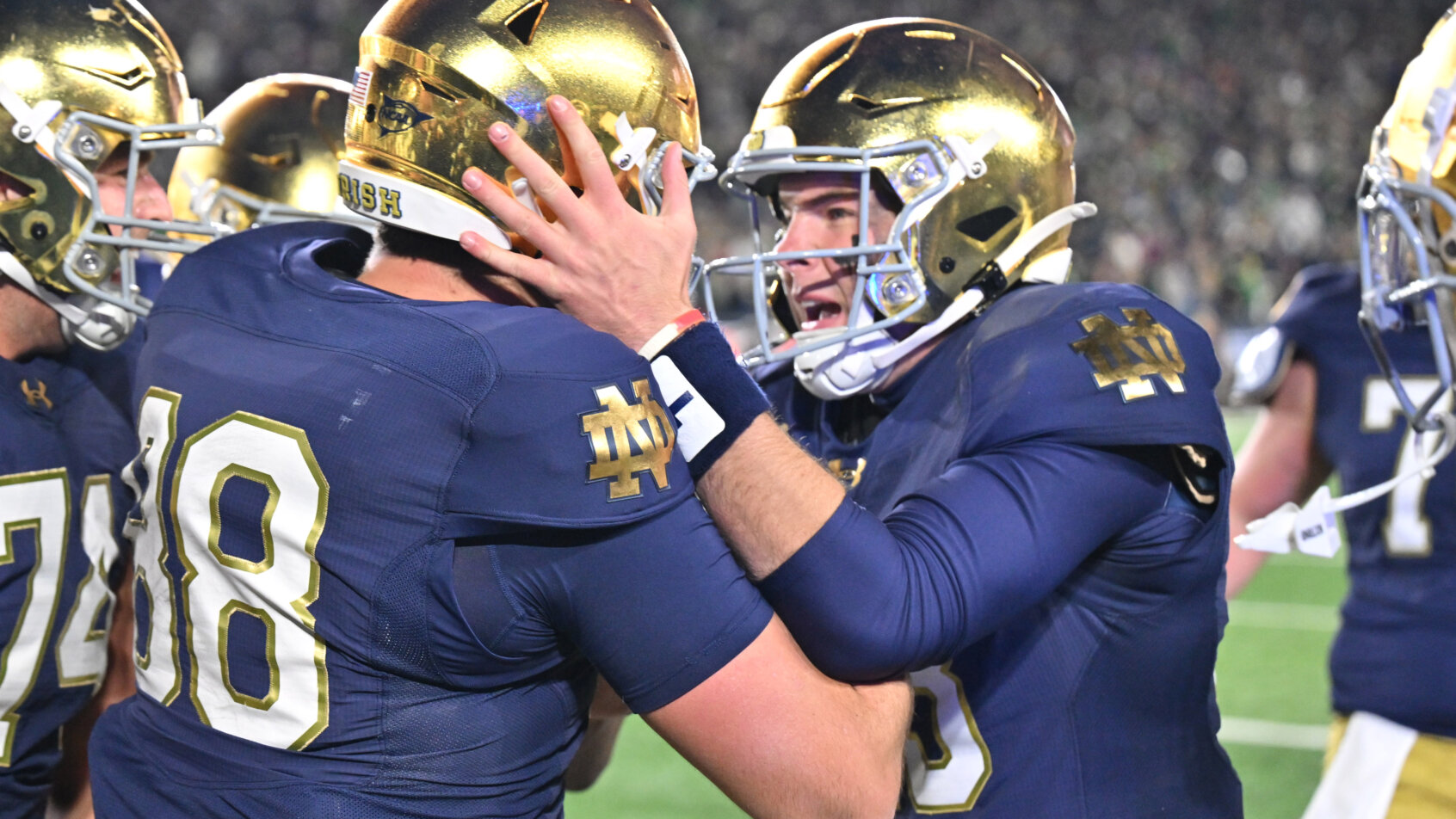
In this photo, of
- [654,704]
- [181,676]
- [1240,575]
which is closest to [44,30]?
[181,676]

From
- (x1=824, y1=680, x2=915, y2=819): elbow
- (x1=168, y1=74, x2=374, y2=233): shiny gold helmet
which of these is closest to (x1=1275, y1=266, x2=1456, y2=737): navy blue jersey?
(x1=824, y1=680, x2=915, y2=819): elbow

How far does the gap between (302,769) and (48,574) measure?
2.51 ft

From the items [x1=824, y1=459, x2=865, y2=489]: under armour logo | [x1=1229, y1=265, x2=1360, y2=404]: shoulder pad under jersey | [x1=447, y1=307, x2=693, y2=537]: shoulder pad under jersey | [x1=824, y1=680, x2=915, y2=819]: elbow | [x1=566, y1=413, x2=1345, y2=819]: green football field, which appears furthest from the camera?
[x1=566, y1=413, x2=1345, y2=819]: green football field

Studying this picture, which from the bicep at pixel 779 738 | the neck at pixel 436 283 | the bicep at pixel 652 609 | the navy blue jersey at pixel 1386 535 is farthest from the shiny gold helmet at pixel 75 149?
the navy blue jersey at pixel 1386 535

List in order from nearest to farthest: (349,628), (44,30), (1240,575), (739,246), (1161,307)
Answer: (349,628) → (1161,307) → (44,30) → (1240,575) → (739,246)

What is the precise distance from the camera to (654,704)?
4.53ft

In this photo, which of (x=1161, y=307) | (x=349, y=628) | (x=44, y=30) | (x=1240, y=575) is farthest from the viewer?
(x=1240, y=575)

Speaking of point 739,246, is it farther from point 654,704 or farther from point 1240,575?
point 654,704

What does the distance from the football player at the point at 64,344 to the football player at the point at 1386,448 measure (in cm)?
197

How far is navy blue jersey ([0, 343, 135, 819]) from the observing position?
1.89 meters

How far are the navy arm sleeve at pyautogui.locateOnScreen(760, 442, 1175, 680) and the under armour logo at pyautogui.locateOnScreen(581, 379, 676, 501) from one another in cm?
23

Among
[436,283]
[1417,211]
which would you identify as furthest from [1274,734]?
[436,283]

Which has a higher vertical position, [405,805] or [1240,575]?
[405,805]

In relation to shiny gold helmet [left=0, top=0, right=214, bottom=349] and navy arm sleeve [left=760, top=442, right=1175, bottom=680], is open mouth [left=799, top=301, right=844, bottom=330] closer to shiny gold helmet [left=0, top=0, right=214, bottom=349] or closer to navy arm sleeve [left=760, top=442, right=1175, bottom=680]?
navy arm sleeve [left=760, top=442, right=1175, bottom=680]
